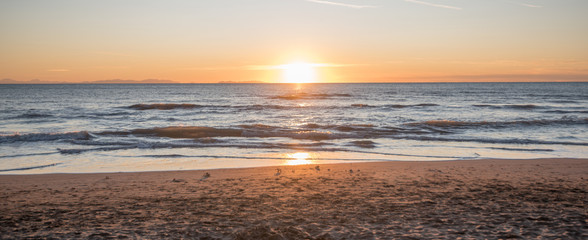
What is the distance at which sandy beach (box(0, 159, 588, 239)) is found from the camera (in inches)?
207

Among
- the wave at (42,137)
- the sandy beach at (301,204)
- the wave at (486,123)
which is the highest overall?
the sandy beach at (301,204)

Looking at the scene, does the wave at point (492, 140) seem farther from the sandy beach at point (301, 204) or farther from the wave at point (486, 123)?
the sandy beach at point (301, 204)

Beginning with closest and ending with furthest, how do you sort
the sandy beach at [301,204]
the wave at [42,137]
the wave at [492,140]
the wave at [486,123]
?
1. the sandy beach at [301,204]
2. the wave at [492,140]
3. the wave at [42,137]
4. the wave at [486,123]

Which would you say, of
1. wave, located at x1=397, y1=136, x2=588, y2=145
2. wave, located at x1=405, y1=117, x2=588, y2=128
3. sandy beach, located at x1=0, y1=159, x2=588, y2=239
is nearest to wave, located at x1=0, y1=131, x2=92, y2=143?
sandy beach, located at x1=0, y1=159, x2=588, y2=239

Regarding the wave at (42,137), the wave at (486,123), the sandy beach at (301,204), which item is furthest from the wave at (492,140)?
the wave at (42,137)

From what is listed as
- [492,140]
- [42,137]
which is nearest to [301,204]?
[492,140]

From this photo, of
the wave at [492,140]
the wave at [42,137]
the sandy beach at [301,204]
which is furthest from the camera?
the wave at [42,137]

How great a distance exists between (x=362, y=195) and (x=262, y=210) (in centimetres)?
199

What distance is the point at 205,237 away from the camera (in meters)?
5.07

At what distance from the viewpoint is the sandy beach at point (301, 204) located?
5254 millimetres

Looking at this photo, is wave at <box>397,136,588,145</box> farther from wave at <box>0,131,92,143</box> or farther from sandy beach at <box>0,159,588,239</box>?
wave at <box>0,131,92,143</box>

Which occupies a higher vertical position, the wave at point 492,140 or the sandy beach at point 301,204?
the sandy beach at point 301,204

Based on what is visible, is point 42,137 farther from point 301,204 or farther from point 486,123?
point 486,123

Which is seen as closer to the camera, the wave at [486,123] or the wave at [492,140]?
the wave at [492,140]
